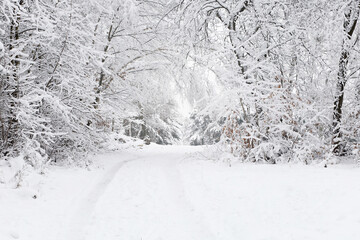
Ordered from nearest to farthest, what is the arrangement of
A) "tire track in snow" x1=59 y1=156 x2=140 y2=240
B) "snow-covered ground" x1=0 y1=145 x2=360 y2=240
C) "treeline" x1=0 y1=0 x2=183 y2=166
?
"snow-covered ground" x1=0 y1=145 x2=360 y2=240
"tire track in snow" x1=59 y1=156 x2=140 y2=240
"treeline" x1=0 y1=0 x2=183 y2=166

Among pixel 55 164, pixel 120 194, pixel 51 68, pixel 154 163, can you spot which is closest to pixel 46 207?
pixel 120 194

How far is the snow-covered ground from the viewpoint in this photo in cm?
451

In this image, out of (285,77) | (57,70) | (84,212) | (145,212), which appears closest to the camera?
(84,212)

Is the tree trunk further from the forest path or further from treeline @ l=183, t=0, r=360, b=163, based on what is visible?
the forest path

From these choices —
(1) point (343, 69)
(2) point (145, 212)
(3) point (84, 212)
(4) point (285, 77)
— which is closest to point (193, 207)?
(2) point (145, 212)

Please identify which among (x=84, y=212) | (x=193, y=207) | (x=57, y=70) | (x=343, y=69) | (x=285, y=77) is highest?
(x=343, y=69)

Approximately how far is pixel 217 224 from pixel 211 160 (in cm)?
535

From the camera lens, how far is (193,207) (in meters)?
5.75

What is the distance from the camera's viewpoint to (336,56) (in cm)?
914

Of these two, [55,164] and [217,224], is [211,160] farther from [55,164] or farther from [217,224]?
[217,224]

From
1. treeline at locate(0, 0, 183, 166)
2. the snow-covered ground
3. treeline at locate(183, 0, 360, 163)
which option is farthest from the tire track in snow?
treeline at locate(183, 0, 360, 163)

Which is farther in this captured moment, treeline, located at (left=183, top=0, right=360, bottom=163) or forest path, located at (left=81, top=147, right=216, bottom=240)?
treeline, located at (left=183, top=0, right=360, bottom=163)

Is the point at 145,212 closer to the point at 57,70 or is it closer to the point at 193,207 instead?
the point at 193,207

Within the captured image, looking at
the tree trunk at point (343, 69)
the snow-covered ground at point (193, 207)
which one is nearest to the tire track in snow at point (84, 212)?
the snow-covered ground at point (193, 207)
